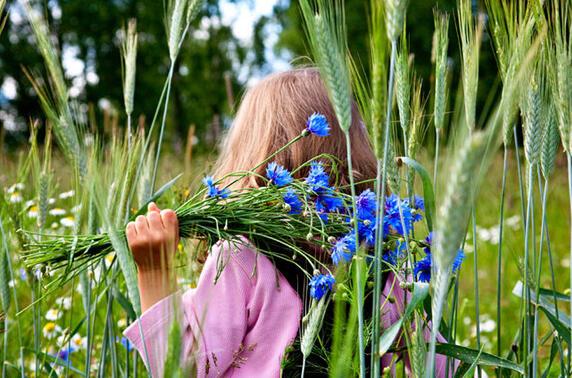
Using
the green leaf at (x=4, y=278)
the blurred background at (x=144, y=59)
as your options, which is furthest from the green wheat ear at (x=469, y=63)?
the blurred background at (x=144, y=59)

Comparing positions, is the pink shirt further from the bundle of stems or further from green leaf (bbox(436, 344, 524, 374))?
green leaf (bbox(436, 344, 524, 374))

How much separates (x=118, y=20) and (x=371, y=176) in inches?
568

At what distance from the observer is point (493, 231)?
412 centimetres

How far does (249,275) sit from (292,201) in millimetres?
256

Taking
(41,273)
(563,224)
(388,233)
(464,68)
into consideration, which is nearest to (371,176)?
(388,233)

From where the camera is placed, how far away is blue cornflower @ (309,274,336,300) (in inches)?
44.8

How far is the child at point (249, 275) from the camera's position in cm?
129

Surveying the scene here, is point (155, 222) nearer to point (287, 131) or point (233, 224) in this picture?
point (233, 224)

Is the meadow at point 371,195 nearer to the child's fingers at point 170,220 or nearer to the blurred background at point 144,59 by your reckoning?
the child's fingers at point 170,220

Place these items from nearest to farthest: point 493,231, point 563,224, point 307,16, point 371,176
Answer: point 307,16
point 371,176
point 493,231
point 563,224

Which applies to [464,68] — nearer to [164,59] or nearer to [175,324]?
[175,324]

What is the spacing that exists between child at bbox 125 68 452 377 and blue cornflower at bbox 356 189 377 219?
0.53 ft

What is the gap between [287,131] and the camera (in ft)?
5.25

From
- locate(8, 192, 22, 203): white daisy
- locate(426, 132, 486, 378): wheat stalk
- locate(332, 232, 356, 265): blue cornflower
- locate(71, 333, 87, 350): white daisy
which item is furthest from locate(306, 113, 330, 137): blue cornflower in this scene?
locate(71, 333, 87, 350): white daisy
